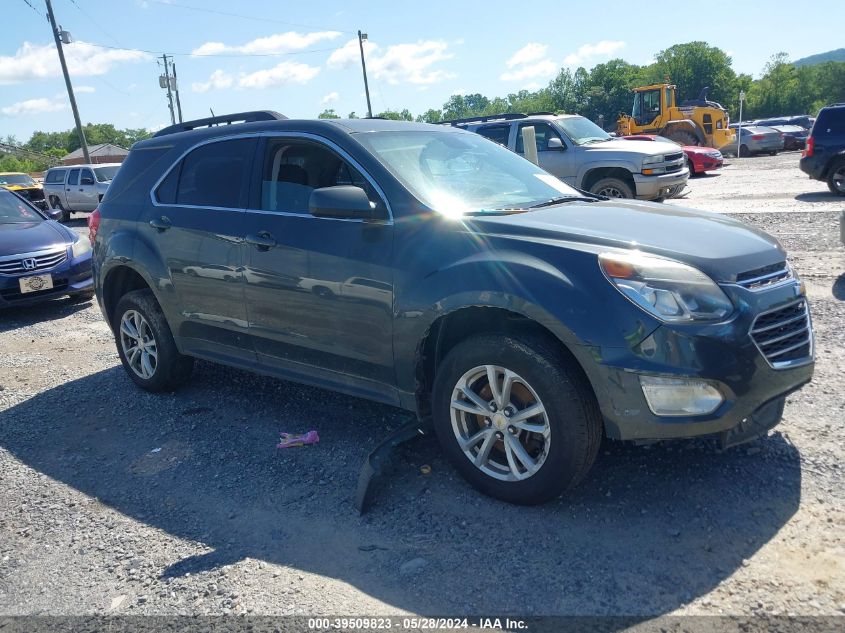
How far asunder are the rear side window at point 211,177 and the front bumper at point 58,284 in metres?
3.78

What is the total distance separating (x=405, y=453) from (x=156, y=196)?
8.79 feet

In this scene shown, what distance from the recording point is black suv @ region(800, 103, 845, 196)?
13.8m

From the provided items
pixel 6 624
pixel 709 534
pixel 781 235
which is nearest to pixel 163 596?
pixel 6 624

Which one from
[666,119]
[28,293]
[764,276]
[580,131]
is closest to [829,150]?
[580,131]

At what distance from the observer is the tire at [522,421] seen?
321 centimetres

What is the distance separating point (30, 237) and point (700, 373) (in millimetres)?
8591

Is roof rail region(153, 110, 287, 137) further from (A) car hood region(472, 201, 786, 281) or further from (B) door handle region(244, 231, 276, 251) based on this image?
(A) car hood region(472, 201, 786, 281)

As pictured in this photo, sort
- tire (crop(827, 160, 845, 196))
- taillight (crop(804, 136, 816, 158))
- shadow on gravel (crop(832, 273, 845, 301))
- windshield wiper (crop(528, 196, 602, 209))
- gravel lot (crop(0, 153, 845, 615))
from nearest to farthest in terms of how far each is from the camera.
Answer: gravel lot (crop(0, 153, 845, 615)) < windshield wiper (crop(528, 196, 602, 209)) < shadow on gravel (crop(832, 273, 845, 301)) < tire (crop(827, 160, 845, 196)) < taillight (crop(804, 136, 816, 158))

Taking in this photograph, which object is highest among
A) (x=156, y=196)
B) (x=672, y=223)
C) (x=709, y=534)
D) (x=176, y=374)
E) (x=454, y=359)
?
(x=156, y=196)

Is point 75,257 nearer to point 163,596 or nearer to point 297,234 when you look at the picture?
point 297,234

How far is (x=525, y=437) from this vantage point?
3502 mm

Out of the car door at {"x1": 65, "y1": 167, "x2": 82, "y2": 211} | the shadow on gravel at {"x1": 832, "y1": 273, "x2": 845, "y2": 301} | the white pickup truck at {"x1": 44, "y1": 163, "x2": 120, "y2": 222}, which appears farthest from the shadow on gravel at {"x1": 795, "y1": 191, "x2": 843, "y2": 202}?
the car door at {"x1": 65, "y1": 167, "x2": 82, "y2": 211}

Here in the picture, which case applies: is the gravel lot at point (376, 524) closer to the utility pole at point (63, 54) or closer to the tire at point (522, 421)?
the tire at point (522, 421)

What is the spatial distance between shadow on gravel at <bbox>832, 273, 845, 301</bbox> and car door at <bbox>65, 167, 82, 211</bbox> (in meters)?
21.6
